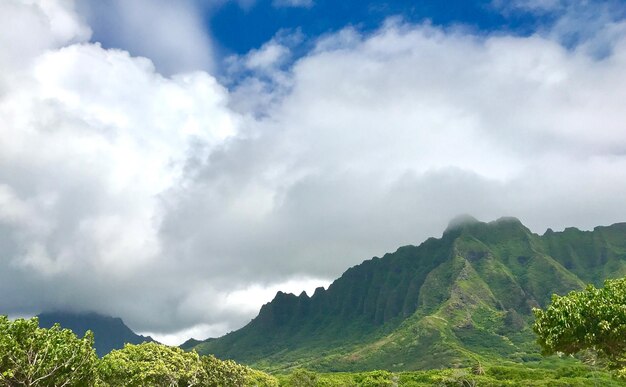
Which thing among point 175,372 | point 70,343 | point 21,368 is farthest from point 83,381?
point 175,372

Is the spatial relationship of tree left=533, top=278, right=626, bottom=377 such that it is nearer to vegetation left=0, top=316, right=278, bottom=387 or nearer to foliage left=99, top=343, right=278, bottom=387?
vegetation left=0, top=316, right=278, bottom=387

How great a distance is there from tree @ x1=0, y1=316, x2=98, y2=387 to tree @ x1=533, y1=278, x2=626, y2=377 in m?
36.1

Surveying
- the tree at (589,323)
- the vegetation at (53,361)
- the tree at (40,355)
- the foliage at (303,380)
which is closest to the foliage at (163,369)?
the vegetation at (53,361)

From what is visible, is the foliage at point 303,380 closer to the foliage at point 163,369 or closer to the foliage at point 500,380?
the foliage at point 500,380

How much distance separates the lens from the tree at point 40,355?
3900 cm

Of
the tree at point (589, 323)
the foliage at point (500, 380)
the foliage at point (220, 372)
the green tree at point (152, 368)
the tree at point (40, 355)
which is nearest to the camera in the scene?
the tree at point (589, 323)

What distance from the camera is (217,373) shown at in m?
77.6

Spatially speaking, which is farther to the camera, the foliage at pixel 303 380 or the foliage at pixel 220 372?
the foliage at pixel 303 380

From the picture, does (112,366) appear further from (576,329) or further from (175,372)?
(576,329)

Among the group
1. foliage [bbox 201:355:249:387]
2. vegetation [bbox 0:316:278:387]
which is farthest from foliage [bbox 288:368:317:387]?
vegetation [bbox 0:316:278:387]

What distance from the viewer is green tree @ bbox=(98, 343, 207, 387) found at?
5956cm

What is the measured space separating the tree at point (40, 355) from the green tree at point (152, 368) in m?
8.44

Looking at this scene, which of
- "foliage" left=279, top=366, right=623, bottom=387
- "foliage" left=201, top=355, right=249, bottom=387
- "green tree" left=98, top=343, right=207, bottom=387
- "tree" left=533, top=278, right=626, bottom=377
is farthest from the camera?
"foliage" left=279, top=366, right=623, bottom=387

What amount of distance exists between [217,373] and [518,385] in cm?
11361
